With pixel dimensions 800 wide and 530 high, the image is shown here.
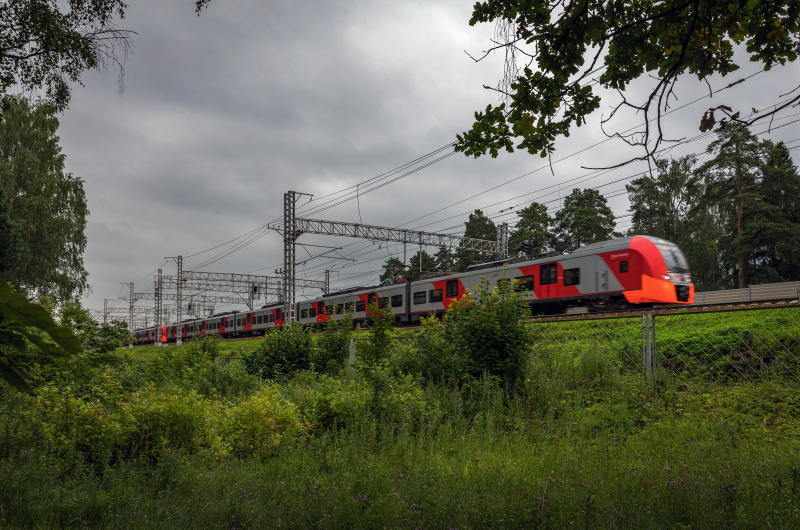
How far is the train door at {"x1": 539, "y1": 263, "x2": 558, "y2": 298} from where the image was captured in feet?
58.9

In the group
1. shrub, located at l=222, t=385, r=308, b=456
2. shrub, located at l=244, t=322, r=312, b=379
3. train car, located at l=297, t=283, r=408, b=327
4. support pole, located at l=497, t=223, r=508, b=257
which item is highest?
support pole, located at l=497, t=223, r=508, b=257

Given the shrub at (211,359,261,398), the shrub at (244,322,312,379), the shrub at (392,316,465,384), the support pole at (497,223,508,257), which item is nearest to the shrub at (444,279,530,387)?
the shrub at (392,316,465,384)

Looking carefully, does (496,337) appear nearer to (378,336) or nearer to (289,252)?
(378,336)

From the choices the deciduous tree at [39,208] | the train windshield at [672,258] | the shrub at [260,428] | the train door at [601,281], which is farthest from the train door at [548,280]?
the deciduous tree at [39,208]

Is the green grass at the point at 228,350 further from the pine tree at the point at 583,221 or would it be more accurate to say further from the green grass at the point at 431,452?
the pine tree at the point at 583,221

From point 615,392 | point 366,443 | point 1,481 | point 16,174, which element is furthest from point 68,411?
point 16,174

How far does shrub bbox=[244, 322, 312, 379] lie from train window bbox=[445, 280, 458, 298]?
33.8ft

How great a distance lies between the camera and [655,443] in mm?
5852

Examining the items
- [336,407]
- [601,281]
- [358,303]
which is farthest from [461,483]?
[358,303]

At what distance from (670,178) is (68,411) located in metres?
40.2

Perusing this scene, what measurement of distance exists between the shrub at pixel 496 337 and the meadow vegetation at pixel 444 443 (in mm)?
34

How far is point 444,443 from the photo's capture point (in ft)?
20.1

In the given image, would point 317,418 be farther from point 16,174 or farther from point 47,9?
point 16,174

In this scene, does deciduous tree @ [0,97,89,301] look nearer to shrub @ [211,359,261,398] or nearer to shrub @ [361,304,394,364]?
shrub @ [211,359,261,398]
